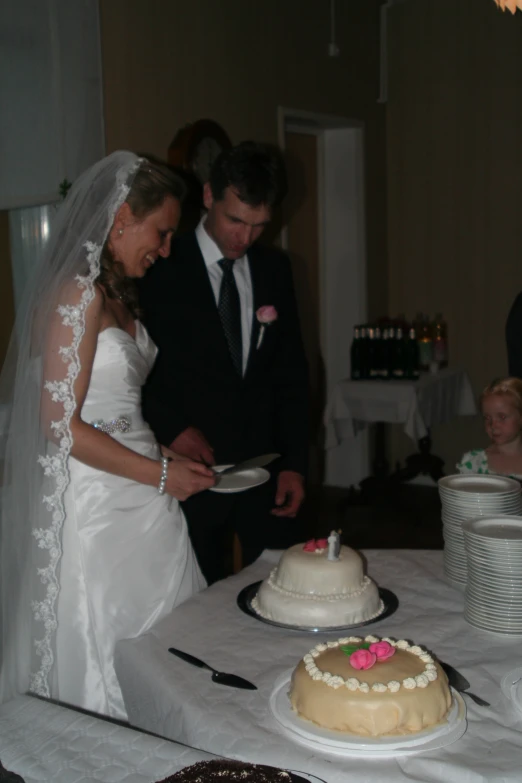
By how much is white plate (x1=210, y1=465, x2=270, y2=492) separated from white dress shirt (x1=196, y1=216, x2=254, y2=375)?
0.69 meters

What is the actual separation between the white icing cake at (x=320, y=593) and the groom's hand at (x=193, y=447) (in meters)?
0.71

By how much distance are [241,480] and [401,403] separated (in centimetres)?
349

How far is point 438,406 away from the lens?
558cm

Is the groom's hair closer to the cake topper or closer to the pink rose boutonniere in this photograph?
the pink rose boutonniere

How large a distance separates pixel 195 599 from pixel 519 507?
0.73m

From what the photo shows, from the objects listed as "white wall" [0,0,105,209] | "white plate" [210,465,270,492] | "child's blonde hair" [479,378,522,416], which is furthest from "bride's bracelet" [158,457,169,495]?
"white wall" [0,0,105,209]

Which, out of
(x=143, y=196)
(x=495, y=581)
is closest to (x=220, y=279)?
(x=143, y=196)

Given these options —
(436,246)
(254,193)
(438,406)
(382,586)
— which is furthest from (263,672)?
(436,246)

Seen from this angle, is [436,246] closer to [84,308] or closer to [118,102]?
[118,102]

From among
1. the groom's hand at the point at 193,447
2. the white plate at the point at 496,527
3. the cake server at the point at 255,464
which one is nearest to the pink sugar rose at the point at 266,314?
the groom's hand at the point at 193,447

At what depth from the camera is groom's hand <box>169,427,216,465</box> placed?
Answer: 7.51 feet

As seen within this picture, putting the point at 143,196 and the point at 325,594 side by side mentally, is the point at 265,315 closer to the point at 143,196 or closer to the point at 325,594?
the point at 143,196

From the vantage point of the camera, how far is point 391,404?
5.29 meters

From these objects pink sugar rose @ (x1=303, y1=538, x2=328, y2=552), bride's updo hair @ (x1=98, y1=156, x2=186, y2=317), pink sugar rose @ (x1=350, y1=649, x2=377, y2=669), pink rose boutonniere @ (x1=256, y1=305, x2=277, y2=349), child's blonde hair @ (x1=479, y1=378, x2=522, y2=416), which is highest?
bride's updo hair @ (x1=98, y1=156, x2=186, y2=317)
